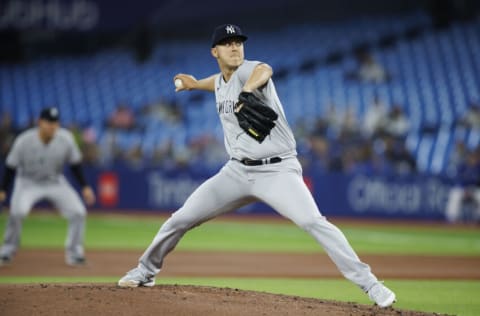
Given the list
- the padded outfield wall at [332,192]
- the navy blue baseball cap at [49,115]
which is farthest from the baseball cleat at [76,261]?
the padded outfield wall at [332,192]

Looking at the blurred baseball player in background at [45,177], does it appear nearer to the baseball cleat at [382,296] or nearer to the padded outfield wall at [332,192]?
the baseball cleat at [382,296]

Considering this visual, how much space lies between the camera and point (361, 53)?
84.0 feet

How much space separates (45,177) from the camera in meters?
11.7

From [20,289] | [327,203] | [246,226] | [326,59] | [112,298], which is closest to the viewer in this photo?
[112,298]

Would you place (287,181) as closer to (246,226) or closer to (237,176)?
(237,176)

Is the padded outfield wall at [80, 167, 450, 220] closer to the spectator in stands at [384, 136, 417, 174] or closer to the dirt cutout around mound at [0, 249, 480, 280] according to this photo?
the spectator in stands at [384, 136, 417, 174]

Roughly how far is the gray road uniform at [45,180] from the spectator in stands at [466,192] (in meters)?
11.6

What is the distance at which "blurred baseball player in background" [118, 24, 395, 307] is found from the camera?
668 centimetres

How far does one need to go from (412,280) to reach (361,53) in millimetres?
A: 15777

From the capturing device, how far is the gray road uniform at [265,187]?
6.74 metres

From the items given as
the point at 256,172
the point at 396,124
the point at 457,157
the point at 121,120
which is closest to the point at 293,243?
the point at 457,157

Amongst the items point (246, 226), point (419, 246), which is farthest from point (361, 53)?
point (419, 246)

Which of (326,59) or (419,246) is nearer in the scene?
(419,246)

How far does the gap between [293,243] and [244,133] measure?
31.6 feet
